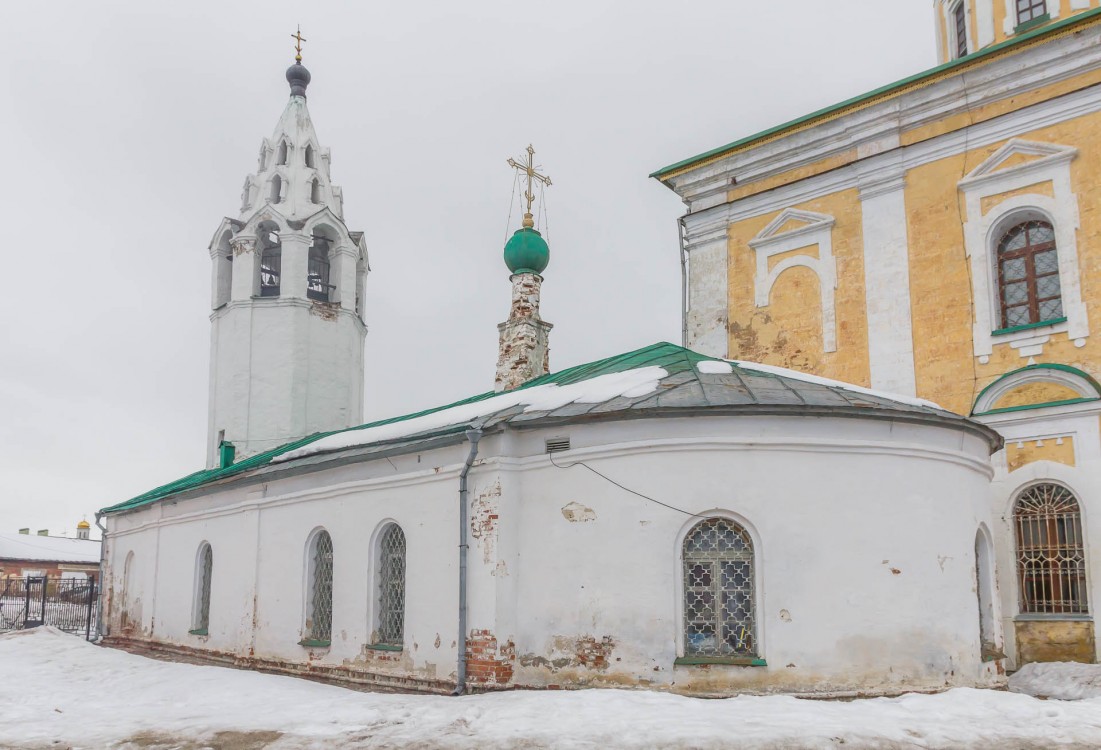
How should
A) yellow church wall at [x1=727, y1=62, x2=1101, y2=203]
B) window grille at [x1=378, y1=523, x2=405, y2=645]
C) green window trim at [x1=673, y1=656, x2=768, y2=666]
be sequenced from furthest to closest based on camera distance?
yellow church wall at [x1=727, y1=62, x2=1101, y2=203]
window grille at [x1=378, y1=523, x2=405, y2=645]
green window trim at [x1=673, y1=656, x2=768, y2=666]

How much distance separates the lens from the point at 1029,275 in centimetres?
1272

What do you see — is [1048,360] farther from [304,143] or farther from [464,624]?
[304,143]

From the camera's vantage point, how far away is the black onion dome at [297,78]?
21.1m

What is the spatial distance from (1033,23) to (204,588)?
14.5m

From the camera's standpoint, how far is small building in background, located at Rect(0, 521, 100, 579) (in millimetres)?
39500

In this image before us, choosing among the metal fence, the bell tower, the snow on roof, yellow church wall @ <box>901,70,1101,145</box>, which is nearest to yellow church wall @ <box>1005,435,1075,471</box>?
yellow church wall @ <box>901,70,1101,145</box>

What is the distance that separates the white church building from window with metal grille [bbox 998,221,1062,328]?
2.77 meters

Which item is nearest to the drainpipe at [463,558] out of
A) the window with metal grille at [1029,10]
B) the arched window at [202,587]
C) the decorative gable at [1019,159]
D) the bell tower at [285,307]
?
the arched window at [202,587]

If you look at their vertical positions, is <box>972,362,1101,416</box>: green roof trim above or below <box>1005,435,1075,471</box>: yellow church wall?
above

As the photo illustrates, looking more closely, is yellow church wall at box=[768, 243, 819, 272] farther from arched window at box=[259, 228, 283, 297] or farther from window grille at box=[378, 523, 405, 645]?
arched window at box=[259, 228, 283, 297]

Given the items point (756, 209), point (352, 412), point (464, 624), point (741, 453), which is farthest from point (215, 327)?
point (741, 453)

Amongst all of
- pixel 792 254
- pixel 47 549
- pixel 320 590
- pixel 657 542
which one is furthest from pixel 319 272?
pixel 47 549

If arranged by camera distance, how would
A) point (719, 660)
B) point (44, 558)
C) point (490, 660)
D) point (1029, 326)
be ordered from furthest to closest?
point (44, 558) < point (1029, 326) < point (490, 660) < point (719, 660)

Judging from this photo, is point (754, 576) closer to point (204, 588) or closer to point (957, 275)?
point (957, 275)
